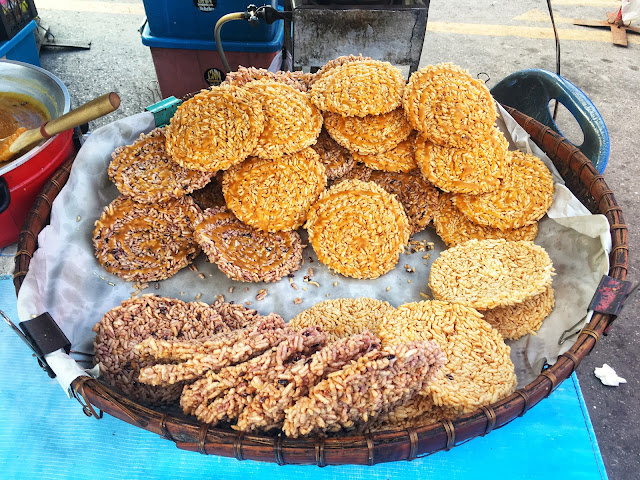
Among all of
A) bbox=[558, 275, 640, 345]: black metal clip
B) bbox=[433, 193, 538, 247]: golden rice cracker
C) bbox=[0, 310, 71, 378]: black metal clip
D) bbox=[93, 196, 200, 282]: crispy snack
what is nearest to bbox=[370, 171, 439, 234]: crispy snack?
bbox=[433, 193, 538, 247]: golden rice cracker

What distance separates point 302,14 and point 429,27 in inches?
155

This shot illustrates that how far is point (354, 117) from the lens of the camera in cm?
232

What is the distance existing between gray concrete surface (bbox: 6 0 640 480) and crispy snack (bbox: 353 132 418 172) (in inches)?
68.9

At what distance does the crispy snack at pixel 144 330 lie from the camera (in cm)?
185

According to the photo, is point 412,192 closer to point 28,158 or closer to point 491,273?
point 491,273

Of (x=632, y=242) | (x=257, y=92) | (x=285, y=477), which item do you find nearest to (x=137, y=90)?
(x=257, y=92)

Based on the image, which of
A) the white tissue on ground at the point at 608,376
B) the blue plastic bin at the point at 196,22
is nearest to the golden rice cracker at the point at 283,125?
the blue plastic bin at the point at 196,22

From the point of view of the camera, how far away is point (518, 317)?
219 centimetres

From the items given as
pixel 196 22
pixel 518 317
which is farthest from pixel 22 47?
pixel 518 317

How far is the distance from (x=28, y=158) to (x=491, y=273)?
2253 millimetres

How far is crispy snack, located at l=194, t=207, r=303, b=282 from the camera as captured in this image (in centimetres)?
234

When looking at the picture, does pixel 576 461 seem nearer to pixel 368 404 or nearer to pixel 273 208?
pixel 368 404

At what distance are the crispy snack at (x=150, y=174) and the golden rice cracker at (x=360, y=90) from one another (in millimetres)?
675

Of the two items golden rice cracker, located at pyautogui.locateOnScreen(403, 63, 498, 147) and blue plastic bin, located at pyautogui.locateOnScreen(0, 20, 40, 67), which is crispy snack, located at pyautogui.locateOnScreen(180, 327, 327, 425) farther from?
blue plastic bin, located at pyautogui.locateOnScreen(0, 20, 40, 67)
